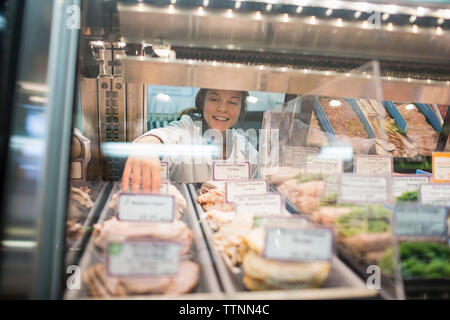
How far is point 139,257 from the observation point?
3.38ft

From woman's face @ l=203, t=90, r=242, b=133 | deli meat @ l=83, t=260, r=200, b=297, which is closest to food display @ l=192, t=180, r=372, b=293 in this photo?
deli meat @ l=83, t=260, r=200, b=297

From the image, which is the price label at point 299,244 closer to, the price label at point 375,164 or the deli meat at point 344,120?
the price label at point 375,164

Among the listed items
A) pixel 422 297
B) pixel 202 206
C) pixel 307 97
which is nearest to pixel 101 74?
pixel 202 206

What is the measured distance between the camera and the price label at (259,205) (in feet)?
4.82

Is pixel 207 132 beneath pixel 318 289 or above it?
above

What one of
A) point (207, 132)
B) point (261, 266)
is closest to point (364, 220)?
point (261, 266)

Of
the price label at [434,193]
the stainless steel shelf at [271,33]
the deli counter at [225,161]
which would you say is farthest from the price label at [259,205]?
the price label at [434,193]

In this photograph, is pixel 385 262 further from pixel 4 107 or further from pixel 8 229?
pixel 4 107

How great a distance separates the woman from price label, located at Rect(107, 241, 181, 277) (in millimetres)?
1022

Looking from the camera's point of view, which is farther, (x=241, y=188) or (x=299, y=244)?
(x=241, y=188)

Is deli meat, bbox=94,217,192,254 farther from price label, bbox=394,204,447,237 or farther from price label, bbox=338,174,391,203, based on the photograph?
price label, bbox=394,204,447,237

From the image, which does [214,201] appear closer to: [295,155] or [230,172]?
[230,172]

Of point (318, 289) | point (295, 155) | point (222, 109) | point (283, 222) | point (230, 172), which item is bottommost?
point (318, 289)

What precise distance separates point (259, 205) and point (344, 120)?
3.08 feet
